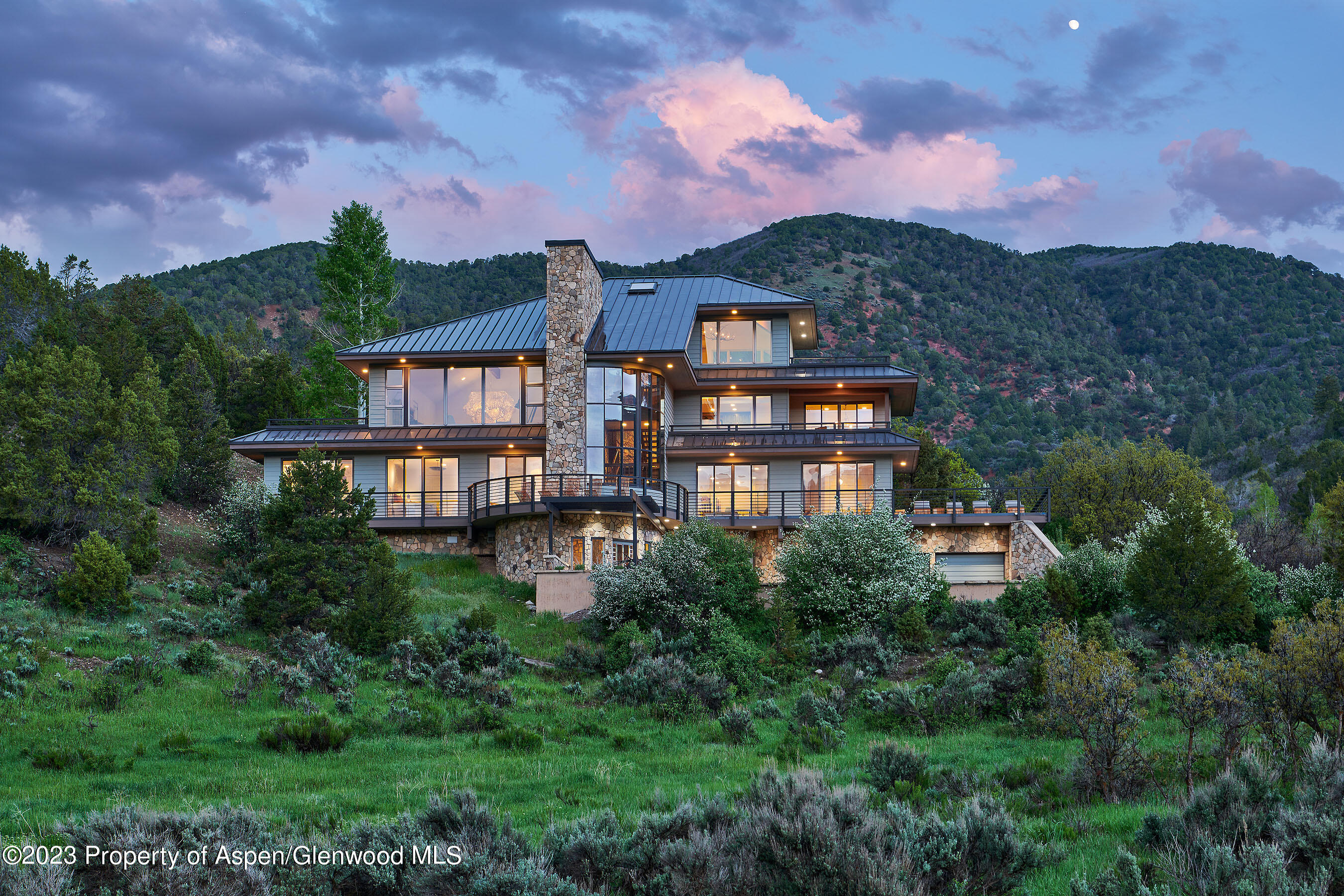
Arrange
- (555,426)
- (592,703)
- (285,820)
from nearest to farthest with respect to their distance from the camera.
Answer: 1. (285,820)
2. (592,703)
3. (555,426)

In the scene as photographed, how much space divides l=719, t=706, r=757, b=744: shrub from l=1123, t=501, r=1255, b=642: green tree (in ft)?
36.9

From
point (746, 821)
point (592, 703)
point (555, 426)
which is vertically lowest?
point (592, 703)

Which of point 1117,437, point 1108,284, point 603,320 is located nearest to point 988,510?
point 603,320

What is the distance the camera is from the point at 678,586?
22.6m

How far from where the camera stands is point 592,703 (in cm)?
1703

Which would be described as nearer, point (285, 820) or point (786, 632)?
point (285, 820)

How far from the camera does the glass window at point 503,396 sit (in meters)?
32.9

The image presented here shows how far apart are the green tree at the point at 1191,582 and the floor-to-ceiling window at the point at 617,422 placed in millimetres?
14077

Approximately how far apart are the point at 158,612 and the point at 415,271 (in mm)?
69421

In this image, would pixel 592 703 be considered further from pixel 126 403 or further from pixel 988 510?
pixel 988 510

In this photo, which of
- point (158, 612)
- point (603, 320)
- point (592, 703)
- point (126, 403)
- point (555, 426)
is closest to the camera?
point (592, 703)

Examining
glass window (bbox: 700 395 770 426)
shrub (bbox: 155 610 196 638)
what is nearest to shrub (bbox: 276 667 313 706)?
shrub (bbox: 155 610 196 638)

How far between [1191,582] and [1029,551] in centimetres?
944

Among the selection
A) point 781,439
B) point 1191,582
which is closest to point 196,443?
point 781,439
